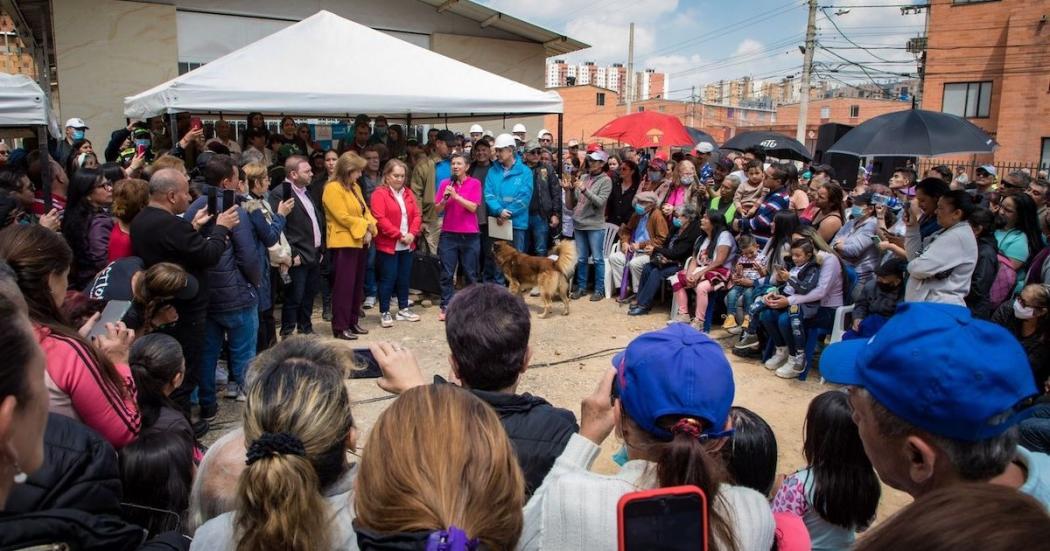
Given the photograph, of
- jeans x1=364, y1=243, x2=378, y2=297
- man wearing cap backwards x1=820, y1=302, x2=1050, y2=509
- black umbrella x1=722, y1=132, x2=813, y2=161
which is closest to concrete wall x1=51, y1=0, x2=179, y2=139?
jeans x1=364, y1=243, x2=378, y2=297

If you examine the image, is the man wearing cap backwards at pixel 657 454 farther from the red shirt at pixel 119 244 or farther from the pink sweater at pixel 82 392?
the red shirt at pixel 119 244

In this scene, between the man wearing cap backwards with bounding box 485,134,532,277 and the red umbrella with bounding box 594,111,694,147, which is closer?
the man wearing cap backwards with bounding box 485,134,532,277

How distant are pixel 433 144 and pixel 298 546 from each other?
29.2ft

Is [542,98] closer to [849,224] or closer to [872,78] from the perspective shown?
[849,224]

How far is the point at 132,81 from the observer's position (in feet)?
34.7

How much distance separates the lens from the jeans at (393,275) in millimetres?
7094

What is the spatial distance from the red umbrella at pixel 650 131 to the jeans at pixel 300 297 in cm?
654

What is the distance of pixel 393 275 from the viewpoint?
718 centimetres

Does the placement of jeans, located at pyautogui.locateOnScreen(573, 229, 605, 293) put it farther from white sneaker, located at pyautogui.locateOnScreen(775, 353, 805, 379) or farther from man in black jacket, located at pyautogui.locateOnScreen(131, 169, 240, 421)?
man in black jacket, located at pyautogui.locateOnScreen(131, 169, 240, 421)

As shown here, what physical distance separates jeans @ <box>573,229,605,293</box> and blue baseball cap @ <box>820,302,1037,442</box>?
7.14 metres

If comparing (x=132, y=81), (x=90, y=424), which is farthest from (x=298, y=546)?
(x=132, y=81)

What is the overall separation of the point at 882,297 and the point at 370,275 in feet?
17.5

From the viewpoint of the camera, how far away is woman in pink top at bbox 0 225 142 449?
2.15 meters

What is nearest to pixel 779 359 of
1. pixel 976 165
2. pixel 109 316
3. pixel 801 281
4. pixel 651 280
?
pixel 801 281
